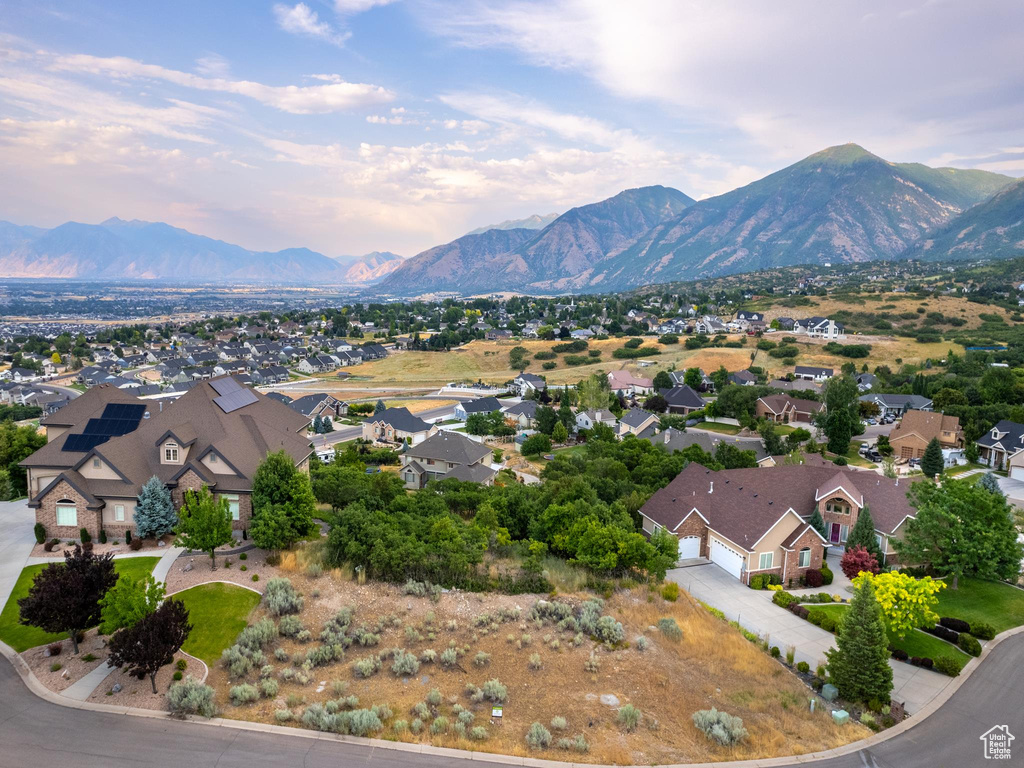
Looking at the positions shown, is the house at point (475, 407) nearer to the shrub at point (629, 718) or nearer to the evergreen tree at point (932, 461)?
the evergreen tree at point (932, 461)

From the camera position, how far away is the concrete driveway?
23172mm

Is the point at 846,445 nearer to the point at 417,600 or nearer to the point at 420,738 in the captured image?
the point at 417,600

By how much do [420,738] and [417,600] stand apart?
29.3ft

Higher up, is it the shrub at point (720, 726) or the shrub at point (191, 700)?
the shrub at point (191, 700)

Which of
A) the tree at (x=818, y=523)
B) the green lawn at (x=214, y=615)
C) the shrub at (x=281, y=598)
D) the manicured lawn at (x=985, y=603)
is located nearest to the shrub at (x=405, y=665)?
the shrub at (x=281, y=598)

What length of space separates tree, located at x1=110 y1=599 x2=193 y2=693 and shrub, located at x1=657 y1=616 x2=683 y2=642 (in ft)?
63.4

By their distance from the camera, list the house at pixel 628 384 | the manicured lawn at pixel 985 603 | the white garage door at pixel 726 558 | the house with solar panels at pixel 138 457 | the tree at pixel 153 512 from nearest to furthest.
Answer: the manicured lawn at pixel 985 603 → the tree at pixel 153 512 → the house with solar panels at pixel 138 457 → the white garage door at pixel 726 558 → the house at pixel 628 384

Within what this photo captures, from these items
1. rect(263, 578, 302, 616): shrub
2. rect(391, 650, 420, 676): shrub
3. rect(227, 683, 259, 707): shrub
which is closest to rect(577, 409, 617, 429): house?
rect(263, 578, 302, 616): shrub

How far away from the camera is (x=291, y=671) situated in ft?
68.5

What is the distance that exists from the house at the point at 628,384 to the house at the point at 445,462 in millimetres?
55766

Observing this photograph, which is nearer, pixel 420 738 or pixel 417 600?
pixel 420 738

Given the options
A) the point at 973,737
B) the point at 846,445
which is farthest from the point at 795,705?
the point at 846,445

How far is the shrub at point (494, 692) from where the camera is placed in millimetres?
20125

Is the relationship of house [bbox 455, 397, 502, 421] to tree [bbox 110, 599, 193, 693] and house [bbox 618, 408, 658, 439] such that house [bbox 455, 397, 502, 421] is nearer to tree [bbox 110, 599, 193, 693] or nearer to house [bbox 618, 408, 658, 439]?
house [bbox 618, 408, 658, 439]
